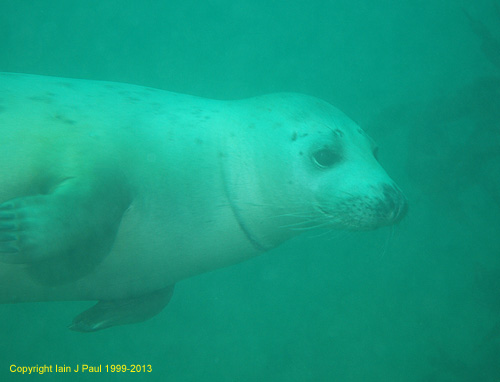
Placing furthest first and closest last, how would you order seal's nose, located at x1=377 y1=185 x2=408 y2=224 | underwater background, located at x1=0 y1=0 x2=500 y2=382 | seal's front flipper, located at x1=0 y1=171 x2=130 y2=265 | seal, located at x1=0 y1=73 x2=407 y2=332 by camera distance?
1. underwater background, located at x1=0 y1=0 x2=500 y2=382
2. seal's nose, located at x1=377 y1=185 x2=408 y2=224
3. seal, located at x1=0 y1=73 x2=407 y2=332
4. seal's front flipper, located at x1=0 y1=171 x2=130 y2=265

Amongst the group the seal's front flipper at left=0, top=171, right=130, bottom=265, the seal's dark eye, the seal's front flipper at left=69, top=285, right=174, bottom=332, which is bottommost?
the seal's front flipper at left=69, top=285, right=174, bottom=332

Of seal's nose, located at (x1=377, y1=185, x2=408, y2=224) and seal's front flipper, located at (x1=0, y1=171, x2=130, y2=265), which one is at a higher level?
seal's front flipper, located at (x1=0, y1=171, x2=130, y2=265)

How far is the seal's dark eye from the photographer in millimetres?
2162

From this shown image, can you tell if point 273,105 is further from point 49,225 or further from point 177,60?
point 177,60

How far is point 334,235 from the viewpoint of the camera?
4.04m

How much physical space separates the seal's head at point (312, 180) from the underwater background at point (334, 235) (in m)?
1.84

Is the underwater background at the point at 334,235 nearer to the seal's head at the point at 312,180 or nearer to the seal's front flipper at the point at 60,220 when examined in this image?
the seal's head at the point at 312,180

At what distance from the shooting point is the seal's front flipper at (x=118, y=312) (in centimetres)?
208

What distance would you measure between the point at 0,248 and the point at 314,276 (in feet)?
18.2

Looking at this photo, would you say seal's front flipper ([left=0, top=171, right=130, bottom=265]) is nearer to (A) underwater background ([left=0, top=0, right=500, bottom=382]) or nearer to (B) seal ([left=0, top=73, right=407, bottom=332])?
(B) seal ([left=0, top=73, right=407, bottom=332])

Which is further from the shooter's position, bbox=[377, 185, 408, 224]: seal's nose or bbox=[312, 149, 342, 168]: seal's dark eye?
bbox=[312, 149, 342, 168]: seal's dark eye

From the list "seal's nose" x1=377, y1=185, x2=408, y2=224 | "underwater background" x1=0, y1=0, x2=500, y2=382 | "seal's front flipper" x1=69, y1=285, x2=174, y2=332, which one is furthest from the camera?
"underwater background" x1=0, y1=0, x2=500, y2=382

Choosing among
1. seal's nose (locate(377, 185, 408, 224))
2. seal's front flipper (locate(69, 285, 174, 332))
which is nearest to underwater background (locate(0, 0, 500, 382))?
seal's nose (locate(377, 185, 408, 224))

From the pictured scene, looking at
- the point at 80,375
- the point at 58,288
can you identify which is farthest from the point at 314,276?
the point at 58,288
